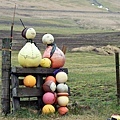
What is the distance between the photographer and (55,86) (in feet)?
35.5

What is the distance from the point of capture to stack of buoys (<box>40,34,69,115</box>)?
10758 mm

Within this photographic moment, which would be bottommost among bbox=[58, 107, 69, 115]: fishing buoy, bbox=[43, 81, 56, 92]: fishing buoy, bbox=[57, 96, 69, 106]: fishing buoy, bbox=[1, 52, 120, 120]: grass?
bbox=[1, 52, 120, 120]: grass

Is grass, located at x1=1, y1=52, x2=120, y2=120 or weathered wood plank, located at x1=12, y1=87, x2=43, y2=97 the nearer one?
weathered wood plank, located at x1=12, y1=87, x2=43, y2=97

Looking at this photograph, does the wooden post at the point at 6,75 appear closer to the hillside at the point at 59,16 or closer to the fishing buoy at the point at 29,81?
the fishing buoy at the point at 29,81

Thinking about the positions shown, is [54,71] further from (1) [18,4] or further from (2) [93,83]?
(1) [18,4]

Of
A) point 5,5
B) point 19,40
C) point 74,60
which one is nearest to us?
point 74,60

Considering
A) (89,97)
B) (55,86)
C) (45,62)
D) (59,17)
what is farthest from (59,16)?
(55,86)

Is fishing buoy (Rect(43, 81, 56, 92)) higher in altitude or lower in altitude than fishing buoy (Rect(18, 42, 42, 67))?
lower

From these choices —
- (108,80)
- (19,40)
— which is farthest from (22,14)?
(108,80)

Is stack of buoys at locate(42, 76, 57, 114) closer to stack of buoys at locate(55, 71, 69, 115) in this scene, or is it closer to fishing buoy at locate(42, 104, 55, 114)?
fishing buoy at locate(42, 104, 55, 114)

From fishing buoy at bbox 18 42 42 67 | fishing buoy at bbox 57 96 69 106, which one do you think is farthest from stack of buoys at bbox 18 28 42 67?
fishing buoy at bbox 57 96 69 106

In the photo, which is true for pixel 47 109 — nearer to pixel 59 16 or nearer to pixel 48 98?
pixel 48 98

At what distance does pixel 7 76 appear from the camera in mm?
10891

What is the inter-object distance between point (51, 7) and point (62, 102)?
85.5 metres
